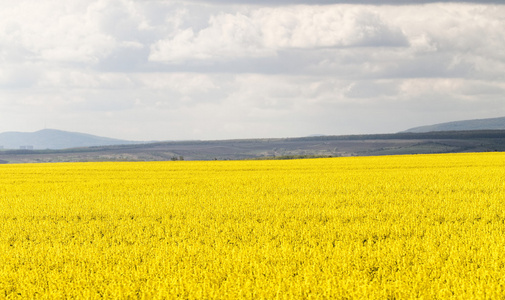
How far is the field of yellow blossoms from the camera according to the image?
8508mm

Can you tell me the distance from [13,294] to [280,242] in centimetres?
565

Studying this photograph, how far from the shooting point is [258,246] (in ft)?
37.1

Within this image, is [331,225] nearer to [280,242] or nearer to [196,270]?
[280,242]

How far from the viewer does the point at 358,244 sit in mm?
11117

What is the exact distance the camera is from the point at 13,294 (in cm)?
887

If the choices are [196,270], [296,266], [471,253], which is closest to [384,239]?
[471,253]

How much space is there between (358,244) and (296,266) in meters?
1.95

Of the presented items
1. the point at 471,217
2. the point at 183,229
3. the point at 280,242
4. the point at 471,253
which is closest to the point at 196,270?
the point at 280,242

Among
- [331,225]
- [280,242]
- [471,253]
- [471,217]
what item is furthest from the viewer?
[471,217]

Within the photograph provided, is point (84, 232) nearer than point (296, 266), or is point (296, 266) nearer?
point (296, 266)

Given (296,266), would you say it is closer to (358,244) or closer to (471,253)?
(358,244)

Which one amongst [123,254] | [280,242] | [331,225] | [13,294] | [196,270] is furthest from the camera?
[331,225]

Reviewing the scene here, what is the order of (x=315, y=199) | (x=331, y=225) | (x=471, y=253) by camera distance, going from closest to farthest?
(x=471, y=253)
(x=331, y=225)
(x=315, y=199)

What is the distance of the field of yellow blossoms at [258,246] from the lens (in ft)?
27.9
